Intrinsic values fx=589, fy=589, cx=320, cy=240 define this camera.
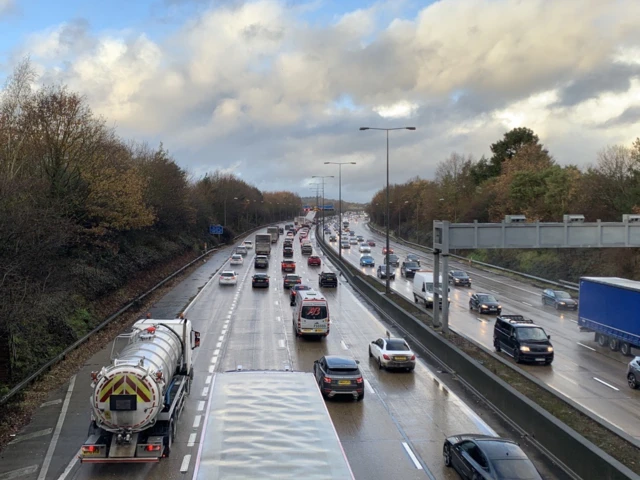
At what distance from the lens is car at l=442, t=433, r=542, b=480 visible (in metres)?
11.8

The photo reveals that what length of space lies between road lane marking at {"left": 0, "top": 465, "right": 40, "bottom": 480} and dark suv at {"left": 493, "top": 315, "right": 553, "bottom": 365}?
64.6 ft

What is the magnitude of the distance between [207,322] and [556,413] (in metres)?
23.4

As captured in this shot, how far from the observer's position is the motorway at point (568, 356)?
20297 mm

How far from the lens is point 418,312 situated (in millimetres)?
35688

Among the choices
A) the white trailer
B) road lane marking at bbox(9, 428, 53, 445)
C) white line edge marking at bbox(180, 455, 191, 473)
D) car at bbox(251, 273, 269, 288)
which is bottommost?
road lane marking at bbox(9, 428, 53, 445)

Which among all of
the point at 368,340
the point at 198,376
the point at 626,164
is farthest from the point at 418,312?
the point at 626,164

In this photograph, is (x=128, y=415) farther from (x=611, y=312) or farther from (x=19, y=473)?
(x=611, y=312)

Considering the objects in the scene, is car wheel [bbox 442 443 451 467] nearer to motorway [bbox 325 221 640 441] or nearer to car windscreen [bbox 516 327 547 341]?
motorway [bbox 325 221 640 441]

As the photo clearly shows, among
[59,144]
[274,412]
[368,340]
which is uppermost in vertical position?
[59,144]

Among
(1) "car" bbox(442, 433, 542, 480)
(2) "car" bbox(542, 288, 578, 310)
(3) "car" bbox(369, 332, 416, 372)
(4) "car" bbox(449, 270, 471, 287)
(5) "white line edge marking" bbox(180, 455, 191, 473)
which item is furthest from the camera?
(4) "car" bbox(449, 270, 471, 287)

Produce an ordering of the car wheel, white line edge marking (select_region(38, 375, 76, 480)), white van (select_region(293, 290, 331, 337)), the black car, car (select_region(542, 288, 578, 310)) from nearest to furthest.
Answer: the car wheel < white line edge marking (select_region(38, 375, 76, 480)) < white van (select_region(293, 290, 331, 337)) < car (select_region(542, 288, 578, 310)) < the black car

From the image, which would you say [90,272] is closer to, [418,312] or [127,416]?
[418,312]

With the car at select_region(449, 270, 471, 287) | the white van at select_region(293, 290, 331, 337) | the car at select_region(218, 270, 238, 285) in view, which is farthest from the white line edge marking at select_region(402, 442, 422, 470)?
the car at select_region(449, 270, 471, 287)

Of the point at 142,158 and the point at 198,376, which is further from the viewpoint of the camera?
the point at 142,158
